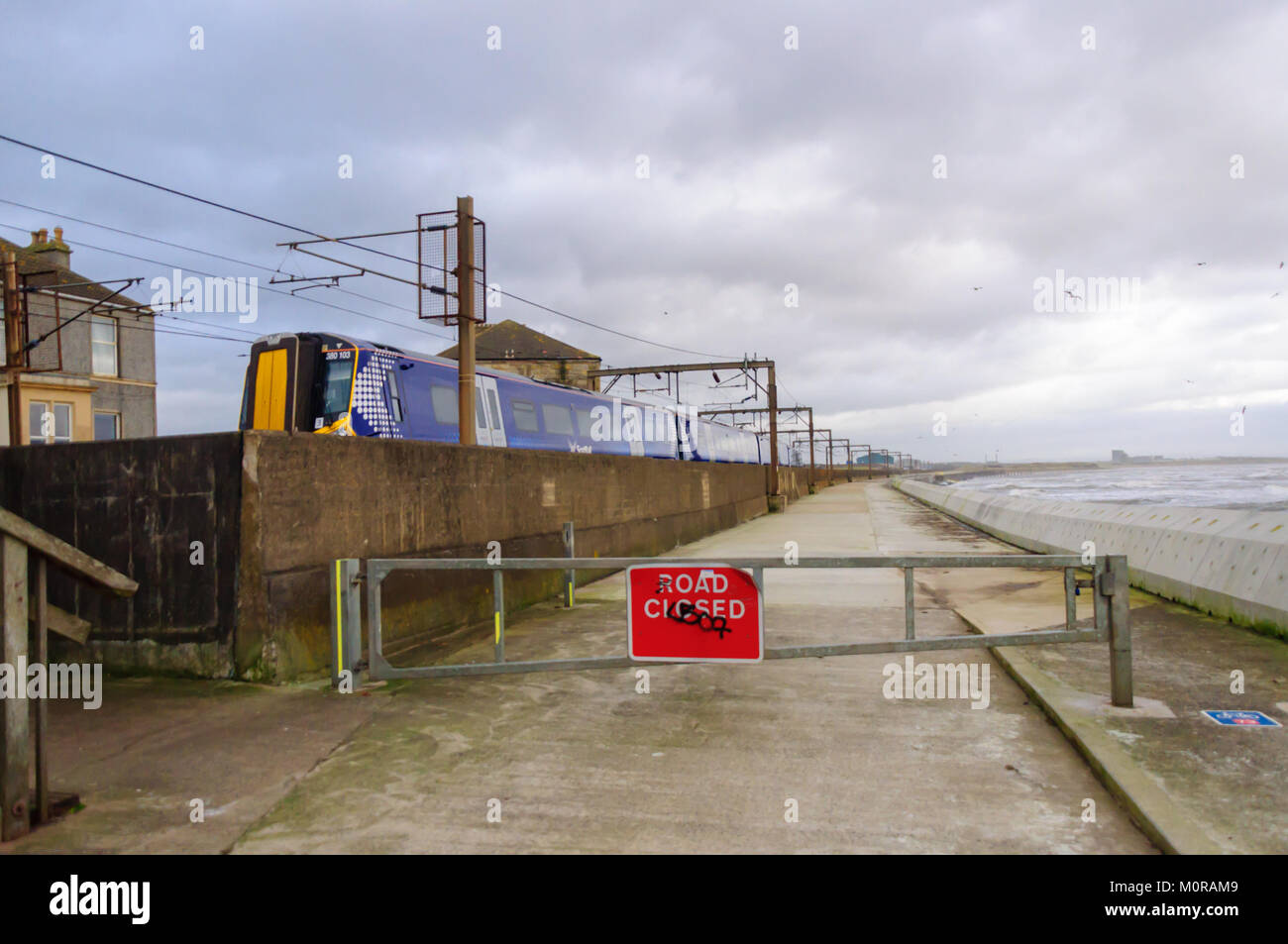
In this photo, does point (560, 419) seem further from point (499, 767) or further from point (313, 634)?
point (499, 767)

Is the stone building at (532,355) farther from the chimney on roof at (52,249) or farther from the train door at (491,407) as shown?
the train door at (491,407)

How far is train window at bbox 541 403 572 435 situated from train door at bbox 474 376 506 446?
2.00 m

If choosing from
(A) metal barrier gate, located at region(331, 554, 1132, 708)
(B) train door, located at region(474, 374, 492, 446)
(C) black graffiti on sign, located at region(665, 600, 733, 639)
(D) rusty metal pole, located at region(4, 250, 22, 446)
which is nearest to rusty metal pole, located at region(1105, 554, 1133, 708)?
(A) metal barrier gate, located at region(331, 554, 1132, 708)

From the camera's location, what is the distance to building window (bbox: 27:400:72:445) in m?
25.3

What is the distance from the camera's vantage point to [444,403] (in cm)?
1562

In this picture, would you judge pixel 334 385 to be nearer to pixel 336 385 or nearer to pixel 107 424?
pixel 336 385

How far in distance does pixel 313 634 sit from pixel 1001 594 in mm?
7570

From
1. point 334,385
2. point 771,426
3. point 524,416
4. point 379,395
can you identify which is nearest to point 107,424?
point 524,416

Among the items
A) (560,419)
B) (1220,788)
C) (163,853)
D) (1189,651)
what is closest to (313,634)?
(163,853)

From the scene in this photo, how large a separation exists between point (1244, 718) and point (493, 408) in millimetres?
14570

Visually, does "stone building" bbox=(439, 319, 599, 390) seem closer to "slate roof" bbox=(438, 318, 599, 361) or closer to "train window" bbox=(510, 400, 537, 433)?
"slate roof" bbox=(438, 318, 599, 361)
